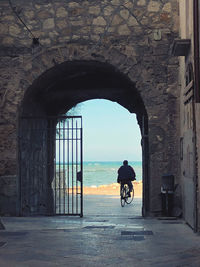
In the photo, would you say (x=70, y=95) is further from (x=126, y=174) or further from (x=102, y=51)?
(x=126, y=174)

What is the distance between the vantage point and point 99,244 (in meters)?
6.24

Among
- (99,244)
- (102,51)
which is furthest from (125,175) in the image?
(99,244)

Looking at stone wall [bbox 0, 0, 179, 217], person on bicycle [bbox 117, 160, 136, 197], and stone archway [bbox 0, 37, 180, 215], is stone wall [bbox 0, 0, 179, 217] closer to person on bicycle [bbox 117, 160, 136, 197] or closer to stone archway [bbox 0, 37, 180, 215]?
stone archway [bbox 0, 37, 180, 215]

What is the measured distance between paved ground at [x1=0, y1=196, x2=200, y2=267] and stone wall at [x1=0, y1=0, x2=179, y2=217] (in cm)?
189

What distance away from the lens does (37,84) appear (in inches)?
419

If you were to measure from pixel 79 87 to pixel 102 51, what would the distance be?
3064mm

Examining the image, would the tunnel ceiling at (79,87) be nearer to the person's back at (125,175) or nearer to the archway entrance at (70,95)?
the archway entrance at (70,95)

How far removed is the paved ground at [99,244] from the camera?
5.11 meters

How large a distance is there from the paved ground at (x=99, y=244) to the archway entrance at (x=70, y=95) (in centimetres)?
220

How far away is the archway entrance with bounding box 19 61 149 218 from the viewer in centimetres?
1047

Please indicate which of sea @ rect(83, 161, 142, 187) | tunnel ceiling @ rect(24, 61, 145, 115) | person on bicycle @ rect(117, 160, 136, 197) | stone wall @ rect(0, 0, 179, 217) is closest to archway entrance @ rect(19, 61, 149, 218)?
tunnel ceiling @ rect(24, 61, 145, 115)

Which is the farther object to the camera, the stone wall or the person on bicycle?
the person on bicycle

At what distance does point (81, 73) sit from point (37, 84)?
160cm

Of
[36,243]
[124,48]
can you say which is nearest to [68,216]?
[124,48]
